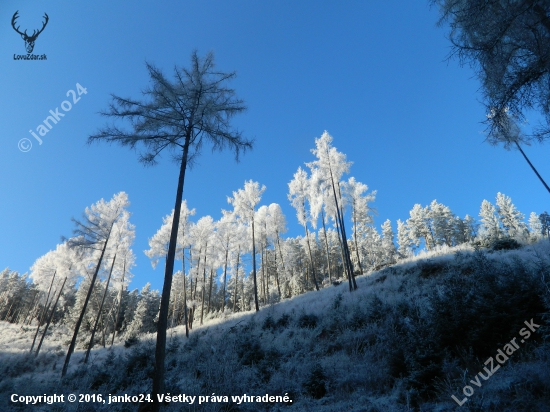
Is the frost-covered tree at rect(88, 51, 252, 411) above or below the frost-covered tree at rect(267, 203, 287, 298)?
below

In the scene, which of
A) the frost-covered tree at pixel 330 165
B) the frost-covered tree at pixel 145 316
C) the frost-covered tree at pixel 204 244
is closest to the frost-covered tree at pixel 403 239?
the frost-covered tree at pixel 330 165

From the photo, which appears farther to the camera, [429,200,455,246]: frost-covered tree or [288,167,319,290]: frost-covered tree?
[429,200,455,246]: frost-covered tree

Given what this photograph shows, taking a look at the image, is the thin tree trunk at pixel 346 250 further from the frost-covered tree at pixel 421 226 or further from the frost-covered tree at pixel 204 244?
the frost-covered tree at pixel 421 226

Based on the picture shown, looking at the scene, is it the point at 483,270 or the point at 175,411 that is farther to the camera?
the point at 483,270

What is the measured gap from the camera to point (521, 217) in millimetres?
46812

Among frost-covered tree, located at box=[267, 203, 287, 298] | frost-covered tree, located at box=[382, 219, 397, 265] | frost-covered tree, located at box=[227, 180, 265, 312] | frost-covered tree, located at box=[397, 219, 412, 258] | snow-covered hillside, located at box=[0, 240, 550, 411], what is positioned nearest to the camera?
snow-covered hillside, located at box=[0, 240, 550, 411]

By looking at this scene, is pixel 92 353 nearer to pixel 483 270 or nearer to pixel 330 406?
pixel 330 406

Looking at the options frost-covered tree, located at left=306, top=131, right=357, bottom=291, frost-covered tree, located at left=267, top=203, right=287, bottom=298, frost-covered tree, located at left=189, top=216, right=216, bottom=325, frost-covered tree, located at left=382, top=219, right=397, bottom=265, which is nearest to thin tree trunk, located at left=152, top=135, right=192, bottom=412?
frost-covered tree, located at left=306, top=131, right=357, bottom=291

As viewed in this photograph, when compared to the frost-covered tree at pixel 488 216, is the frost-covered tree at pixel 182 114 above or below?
below

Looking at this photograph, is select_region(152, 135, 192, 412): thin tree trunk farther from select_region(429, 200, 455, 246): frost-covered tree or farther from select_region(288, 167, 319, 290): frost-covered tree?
select_region(429, 200, 455, 246): frost-covered tree

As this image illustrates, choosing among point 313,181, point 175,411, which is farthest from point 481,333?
point 313,181

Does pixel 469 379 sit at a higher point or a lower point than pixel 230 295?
lower

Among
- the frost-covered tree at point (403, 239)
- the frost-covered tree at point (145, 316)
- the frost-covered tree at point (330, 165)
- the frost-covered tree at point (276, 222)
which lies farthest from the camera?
the frost-covered tree at point (403, 239)

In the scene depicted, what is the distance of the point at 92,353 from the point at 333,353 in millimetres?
22954
